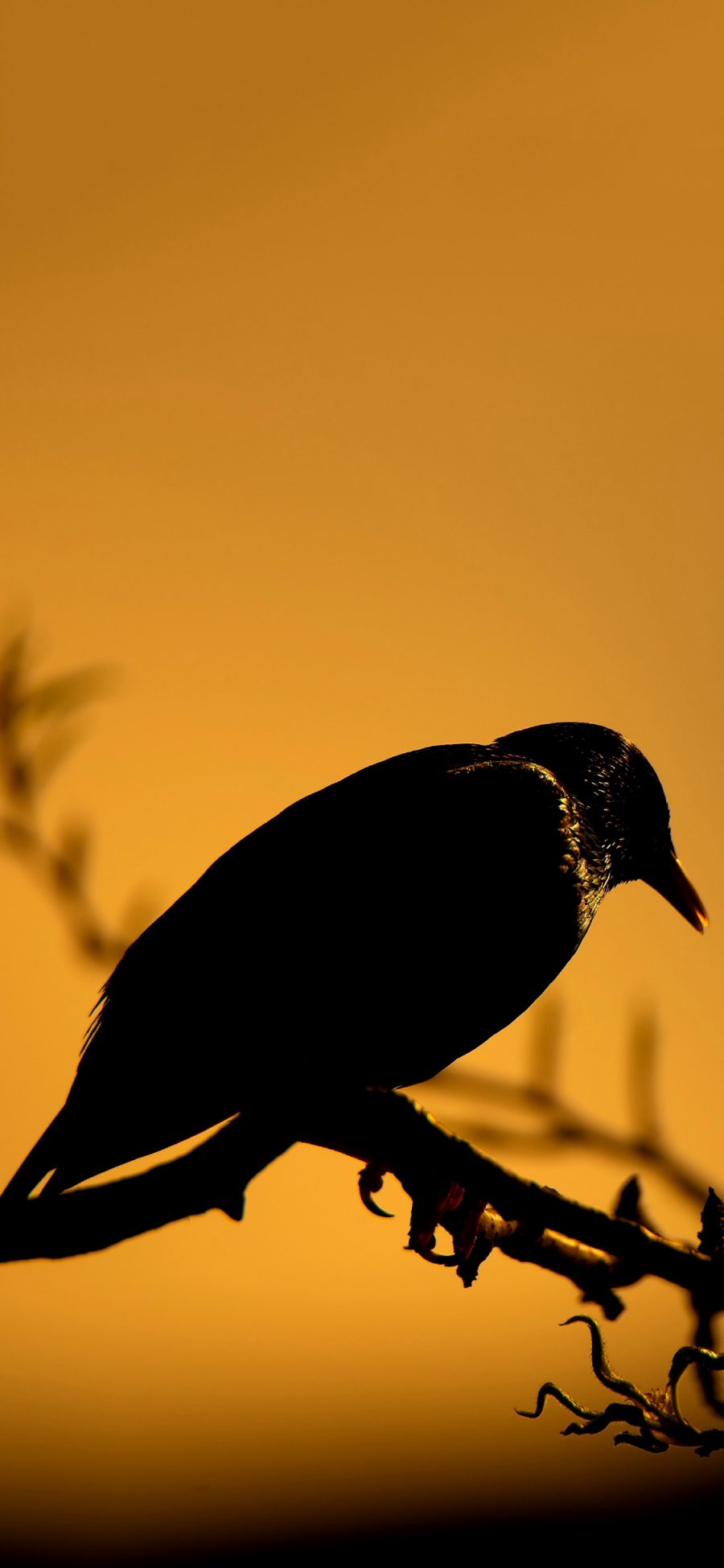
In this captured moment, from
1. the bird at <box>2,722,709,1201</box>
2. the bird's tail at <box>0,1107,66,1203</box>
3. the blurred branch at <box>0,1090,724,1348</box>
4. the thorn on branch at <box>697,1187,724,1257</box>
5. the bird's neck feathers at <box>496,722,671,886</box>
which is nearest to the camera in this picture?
the blurred branch at <box>0,1090,724,1348</box>

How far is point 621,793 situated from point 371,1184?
1.02 m

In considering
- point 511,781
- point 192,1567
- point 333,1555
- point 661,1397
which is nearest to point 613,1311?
point 661,1397

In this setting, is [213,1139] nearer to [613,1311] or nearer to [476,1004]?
[613,1311]

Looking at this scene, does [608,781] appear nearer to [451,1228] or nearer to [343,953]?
[343,953]

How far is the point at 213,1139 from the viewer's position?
3.21ft

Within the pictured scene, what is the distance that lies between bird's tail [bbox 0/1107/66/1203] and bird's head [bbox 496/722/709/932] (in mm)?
1098

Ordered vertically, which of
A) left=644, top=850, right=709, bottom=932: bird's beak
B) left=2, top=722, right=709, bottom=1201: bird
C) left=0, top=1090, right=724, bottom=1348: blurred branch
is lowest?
left=0, top=1090, right=724, bottom=1348: blurred branch

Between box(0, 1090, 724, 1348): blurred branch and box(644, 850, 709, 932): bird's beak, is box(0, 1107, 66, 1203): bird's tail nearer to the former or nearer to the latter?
box(0, 1090, 724, 1348): blurred branch

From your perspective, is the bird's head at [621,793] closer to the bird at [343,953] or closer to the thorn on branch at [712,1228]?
the bird at [343,953]

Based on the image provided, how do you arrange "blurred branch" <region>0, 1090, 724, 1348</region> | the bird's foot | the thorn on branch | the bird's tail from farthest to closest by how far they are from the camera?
the bird's tail → the bird's foot → the thorn on branch → "blurred branch" <region>0, 1090, 724, 1348</region>

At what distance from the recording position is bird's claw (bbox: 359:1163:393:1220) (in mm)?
1727

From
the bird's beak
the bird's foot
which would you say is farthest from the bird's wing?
the bird's beak

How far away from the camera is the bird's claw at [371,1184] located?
173 centimetres

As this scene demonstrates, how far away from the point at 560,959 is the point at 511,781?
292 mm
